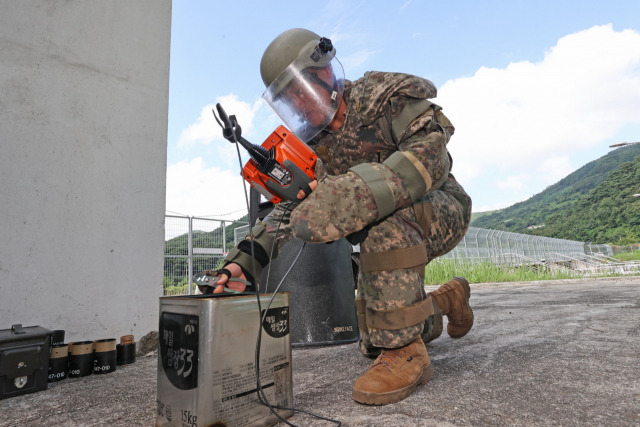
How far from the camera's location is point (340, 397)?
40.3 inches

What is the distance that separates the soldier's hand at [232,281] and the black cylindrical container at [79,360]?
2.39 feet

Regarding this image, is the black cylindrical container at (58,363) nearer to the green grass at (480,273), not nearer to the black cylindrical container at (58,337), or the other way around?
the black cylindrical container at (58,337)

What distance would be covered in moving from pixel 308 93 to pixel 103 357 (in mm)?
1344

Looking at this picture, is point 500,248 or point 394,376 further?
point 500,248

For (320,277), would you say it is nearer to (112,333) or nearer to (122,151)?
(112,333)

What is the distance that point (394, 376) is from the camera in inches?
39.4

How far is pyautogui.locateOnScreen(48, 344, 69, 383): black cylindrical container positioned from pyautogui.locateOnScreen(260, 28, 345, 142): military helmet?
1247 mm

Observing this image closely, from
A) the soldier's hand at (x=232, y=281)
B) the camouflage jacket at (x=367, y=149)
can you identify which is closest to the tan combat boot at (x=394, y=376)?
the camouflage jacket at (x=367, y=149)

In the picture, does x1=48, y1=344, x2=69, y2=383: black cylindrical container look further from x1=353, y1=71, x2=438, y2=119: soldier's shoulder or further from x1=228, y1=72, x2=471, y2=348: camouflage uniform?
x1=353, y1=71, x2=438, y2=119: soldier's shoulder

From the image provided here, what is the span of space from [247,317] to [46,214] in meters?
1.38

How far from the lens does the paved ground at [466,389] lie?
0.84 meters

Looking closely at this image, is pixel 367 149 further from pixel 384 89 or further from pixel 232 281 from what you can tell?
pixel 232 281

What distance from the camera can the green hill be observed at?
153 feet

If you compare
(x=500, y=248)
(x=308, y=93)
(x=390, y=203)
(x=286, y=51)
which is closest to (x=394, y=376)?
(x=390, y=203)
